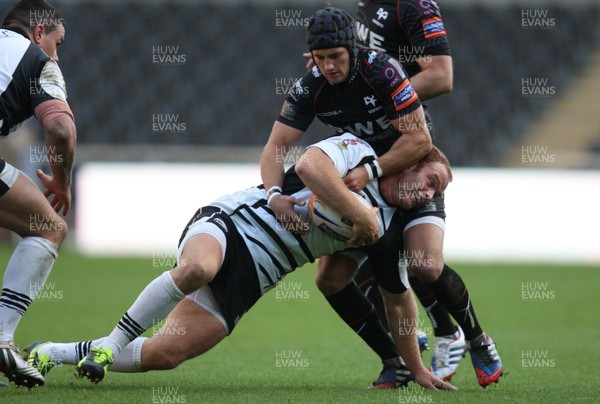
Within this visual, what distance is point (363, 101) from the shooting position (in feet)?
17.3

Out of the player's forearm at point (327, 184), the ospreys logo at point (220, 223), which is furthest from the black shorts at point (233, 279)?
the player's forearm at point (327, 184)

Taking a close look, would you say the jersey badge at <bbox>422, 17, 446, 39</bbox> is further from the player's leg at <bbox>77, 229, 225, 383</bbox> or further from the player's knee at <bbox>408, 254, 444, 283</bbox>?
the player's leg at <bbox>77, 229, 225, 383</bbox>

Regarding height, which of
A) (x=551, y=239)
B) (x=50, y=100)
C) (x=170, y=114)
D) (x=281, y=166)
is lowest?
(x=551, y=239)

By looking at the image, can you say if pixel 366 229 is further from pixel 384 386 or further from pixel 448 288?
pixel 384 386

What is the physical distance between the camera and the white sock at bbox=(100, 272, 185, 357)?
482 cm

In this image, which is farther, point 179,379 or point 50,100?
point 179,379

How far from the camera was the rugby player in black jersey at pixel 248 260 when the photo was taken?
15.9 ft

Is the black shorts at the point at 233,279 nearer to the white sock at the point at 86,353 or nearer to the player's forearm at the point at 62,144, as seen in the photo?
the white sock at the point at 86,353

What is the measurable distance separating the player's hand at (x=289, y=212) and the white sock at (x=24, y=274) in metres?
1.18

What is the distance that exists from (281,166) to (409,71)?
1.42m

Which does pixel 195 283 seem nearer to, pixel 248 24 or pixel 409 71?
pixel 409 71

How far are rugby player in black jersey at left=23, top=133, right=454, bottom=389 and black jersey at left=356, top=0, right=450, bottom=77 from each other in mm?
936

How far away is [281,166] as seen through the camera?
17.5 ft

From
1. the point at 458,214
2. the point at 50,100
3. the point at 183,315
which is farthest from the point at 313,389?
the point at 458,214
